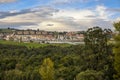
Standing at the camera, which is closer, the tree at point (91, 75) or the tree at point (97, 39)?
the tree at point (91, 75)

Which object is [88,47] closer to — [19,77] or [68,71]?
[68,71]

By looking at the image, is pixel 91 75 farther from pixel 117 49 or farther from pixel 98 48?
pixel 117 49

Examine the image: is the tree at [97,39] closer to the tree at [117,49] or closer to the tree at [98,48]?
the tree at [98,48]

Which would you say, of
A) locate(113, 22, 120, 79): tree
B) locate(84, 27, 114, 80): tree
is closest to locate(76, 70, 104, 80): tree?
locate(84, 27, 114, 80): tree

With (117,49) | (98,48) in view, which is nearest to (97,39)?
(98,48)

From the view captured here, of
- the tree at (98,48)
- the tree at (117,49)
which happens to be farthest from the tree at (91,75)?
the tree at (117,49)

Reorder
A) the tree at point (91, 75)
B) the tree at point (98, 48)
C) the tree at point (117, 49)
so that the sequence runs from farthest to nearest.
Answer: the tree at point (98, 48), the tree at point (91, 75), the tree at point (117, 49)

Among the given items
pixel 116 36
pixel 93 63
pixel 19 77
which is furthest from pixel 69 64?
pixel 116 36

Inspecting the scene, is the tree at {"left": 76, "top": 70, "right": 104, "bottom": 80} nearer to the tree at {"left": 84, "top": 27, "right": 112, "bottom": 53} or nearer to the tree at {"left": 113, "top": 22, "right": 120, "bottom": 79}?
the tree at {"left": 84, "top": 27, "right": 112, "bottom": 53}

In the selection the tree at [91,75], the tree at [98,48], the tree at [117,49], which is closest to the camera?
the tree at [117,49]

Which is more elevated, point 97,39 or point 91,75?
point 97,39

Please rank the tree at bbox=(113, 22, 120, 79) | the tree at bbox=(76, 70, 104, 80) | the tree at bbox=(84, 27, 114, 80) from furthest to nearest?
the tree at bbox=(84, 27, 114, 80), the tree at bbox=(76, 70, 104, 80), the tree at bbox=(113, 22, 120, 79)

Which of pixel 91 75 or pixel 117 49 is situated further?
pixel 91 75
